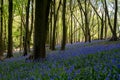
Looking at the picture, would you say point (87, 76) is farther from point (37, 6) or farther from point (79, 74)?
point (37, 6)

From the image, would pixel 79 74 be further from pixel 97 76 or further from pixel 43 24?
pixel 43 24

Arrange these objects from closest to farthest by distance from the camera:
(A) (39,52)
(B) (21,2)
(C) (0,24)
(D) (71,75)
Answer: (D) (71,75) → (A) (39,52) → (C) (0,24) → (B) (21,2)

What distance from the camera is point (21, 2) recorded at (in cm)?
3628

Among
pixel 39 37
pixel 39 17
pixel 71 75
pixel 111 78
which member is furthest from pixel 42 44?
pixel 111 78

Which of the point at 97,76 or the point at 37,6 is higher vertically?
the point at 37,6

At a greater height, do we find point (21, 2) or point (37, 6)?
point (21, 2)

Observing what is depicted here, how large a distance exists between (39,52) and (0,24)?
16910mm

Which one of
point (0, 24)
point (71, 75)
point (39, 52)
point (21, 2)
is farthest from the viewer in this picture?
point (21, 2)

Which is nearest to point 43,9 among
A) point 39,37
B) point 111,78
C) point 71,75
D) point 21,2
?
point 39,37

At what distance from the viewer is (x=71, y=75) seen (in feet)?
23.6

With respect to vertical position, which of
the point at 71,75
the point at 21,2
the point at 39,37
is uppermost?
the point at 21,2

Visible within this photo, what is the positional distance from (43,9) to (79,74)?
9.81 meters

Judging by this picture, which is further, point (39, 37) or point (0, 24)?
point (0, 24)

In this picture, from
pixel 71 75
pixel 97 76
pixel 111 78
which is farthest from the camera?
pixel 71 75
